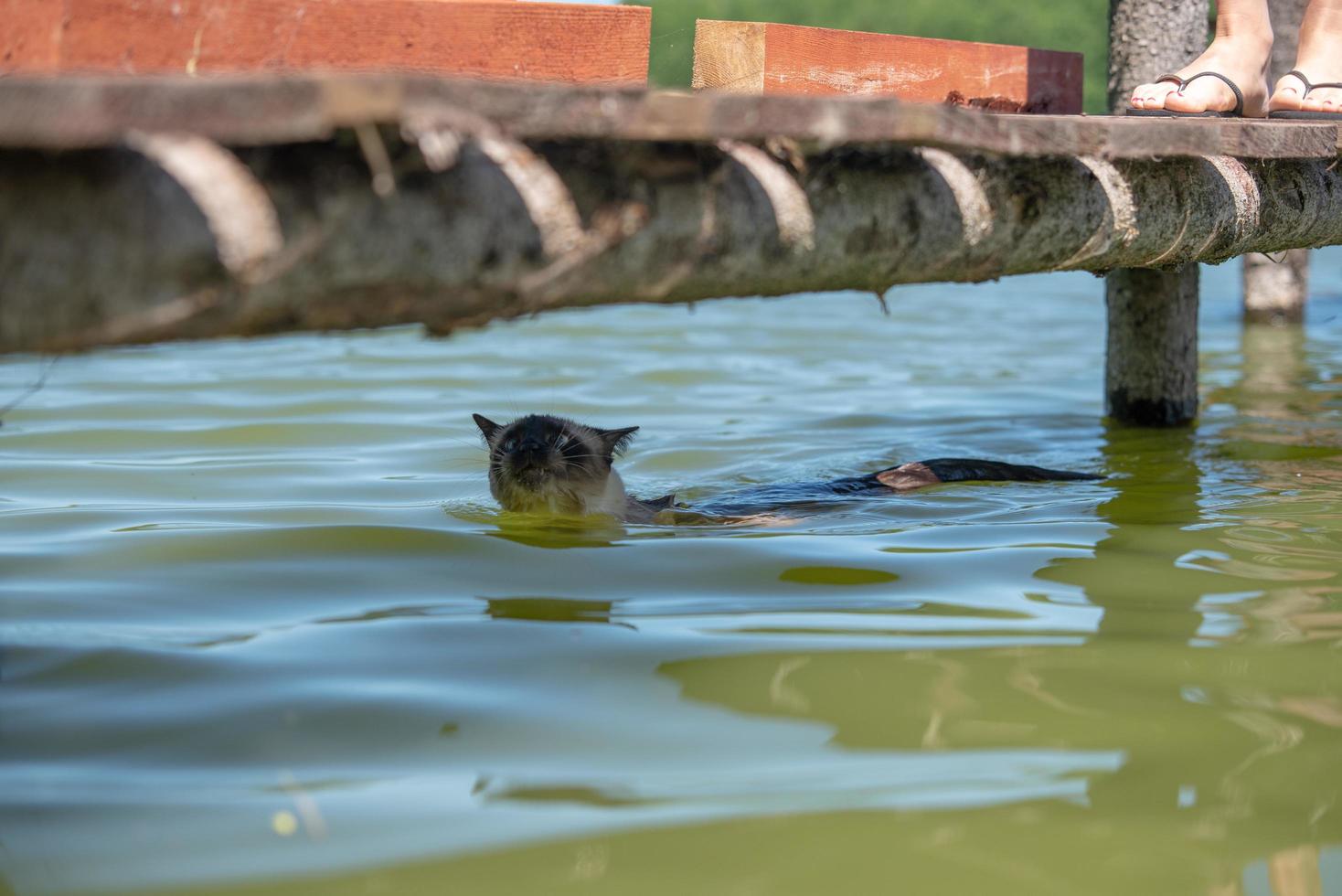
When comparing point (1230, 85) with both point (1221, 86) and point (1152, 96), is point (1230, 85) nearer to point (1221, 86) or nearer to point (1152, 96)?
point (1221, 86)

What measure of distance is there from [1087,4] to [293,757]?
54.1 ft

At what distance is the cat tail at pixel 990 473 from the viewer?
6551 millimetres

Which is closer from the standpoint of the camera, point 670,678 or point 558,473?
point 670,678

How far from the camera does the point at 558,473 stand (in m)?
5.93

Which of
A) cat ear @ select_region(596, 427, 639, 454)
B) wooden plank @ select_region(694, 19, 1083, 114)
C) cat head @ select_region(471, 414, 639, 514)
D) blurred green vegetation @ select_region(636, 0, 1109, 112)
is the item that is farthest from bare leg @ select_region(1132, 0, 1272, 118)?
blurred green vegetation @ select_region(636, 0, 1109, 112)

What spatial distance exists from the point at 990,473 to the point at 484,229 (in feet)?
14.9

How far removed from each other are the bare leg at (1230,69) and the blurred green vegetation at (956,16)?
935cm

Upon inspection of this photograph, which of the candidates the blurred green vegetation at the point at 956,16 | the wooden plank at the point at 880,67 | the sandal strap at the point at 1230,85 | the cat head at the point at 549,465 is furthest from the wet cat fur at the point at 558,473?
the blurred green vegetation at the point at 956,16

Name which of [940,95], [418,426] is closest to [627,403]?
[418,426]

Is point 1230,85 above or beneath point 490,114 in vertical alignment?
above

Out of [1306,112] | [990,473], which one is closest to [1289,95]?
[1306,112]

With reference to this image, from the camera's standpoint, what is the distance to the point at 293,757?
2.90m

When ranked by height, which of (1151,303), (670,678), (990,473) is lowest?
(670,678)

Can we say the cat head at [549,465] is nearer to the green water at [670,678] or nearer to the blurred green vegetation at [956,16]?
the green water at [670,678]
